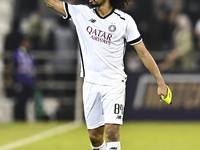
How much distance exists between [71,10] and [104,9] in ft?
1.38

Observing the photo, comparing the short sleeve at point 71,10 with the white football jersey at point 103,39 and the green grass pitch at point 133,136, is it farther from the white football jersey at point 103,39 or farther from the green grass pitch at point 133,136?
the green grass pitch at point 133,136

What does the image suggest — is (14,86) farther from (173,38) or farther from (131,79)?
(173,38)

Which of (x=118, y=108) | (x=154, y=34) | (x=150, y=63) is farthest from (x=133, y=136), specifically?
(x=150, y=63)

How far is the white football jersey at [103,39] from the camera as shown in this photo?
675 centimetres

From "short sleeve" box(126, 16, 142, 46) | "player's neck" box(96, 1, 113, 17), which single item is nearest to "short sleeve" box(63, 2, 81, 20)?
"player's neck" box(96, 1, 113, 17)

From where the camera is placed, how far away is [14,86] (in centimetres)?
1494

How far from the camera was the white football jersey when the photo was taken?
22.2ft

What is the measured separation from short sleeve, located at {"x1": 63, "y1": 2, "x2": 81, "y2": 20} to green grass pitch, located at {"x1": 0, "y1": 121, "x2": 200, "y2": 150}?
12.5 ft

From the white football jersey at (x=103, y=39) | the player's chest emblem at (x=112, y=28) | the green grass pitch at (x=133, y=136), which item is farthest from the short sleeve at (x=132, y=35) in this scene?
the green grass pitch at (x=133, y=136)

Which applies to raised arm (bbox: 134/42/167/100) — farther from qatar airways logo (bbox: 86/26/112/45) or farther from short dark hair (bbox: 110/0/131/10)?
short dark hair (bbox: 110/0/131/10)

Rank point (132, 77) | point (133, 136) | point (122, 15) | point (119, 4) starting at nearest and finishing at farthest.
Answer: point (122, 15) → point (119, 4) → point (133, 136) → point (132, 77)

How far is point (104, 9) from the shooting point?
683cm

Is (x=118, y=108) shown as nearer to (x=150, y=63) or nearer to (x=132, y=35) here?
(x=150, y=63)

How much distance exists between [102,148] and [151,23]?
893cm
